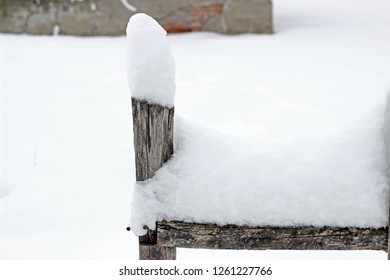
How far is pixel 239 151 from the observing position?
1.59 m

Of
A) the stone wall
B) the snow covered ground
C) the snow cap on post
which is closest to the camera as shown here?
the snow cap on post

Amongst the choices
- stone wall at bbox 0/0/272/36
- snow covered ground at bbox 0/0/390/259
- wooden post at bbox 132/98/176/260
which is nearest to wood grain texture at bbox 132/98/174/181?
wooden post at bbox 132/98/176/260

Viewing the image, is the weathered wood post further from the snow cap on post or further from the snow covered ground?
the snow covered ground

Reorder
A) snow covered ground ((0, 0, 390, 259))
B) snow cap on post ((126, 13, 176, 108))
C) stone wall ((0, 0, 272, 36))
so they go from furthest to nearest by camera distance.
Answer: stone wall ((0, 0, 272, 36))
snow covered ground ((0, 0, 390, 259))
snow cap on post ((126, 13, 176, 108))

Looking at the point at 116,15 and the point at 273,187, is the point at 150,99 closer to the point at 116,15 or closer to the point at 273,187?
the point at 273,187

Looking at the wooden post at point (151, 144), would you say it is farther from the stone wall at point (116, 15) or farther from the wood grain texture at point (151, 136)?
the stone wall at point (116, 15)

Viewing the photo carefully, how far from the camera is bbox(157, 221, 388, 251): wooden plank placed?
4.90 ft

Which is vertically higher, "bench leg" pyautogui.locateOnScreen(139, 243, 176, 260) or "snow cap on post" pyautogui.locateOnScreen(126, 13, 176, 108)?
"snow cap on post" pyautogui.locateOnScreen(126, 13, 176, 108)

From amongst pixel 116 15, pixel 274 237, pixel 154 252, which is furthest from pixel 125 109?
pixel 274 237

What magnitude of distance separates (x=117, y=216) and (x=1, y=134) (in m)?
1.41

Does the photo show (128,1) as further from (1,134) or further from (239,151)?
(239,151)

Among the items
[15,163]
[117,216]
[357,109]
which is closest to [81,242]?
[117,216]

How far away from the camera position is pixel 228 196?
1509mm

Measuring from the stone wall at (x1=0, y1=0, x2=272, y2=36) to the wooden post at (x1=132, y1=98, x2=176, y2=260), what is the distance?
494cm
